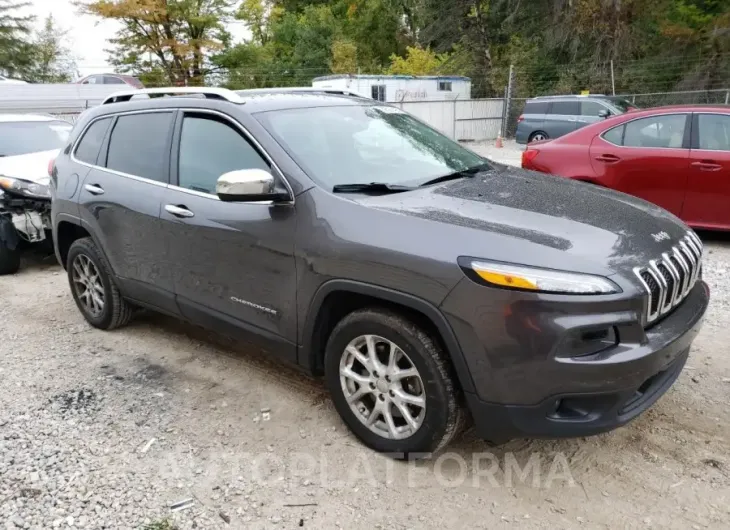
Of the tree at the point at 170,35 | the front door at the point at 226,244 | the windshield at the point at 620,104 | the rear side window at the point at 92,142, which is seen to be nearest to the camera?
the front door at the point at 226,244

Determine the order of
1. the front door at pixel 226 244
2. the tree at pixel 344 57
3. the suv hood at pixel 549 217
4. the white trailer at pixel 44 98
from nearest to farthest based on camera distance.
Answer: the suv hood at pixel 549 217
the front door at pixel 226 244
the white trailer at pixel 44 98
the tree at pixel 344 57

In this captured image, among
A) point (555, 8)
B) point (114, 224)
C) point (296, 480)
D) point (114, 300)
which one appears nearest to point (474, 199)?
point (296, 480)

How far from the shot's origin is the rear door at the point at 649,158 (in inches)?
246

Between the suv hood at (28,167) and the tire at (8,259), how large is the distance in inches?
29.2

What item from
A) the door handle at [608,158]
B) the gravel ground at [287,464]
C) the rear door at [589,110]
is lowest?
the gravel ground at [287,464]

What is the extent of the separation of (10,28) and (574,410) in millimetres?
47790

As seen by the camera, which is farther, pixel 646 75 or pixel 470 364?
pixel 646 75

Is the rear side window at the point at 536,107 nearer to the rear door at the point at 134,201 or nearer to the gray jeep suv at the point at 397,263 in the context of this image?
the gray jeep suv at the point at 397,263

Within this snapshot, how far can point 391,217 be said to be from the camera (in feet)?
9.14

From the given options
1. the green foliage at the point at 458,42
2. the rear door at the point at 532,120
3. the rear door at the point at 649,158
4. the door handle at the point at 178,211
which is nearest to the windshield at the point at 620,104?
the rear door at the point at 532,120

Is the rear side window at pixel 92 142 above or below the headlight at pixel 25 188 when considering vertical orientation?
above

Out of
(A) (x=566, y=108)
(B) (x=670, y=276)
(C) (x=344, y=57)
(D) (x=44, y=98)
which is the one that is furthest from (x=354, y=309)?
(C) (x=344, y=57)

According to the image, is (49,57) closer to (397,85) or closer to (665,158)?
(397,85)

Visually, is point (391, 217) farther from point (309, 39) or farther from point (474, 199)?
point (309, 39)
